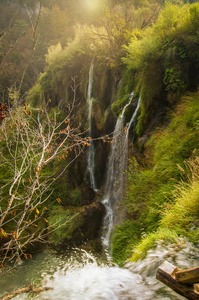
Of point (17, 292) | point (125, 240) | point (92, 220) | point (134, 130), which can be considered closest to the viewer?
point (17, 292)

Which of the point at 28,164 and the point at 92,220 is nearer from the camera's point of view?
the point at 28,164

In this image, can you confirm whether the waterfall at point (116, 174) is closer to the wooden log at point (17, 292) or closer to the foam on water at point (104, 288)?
the foam on water at point (104, 288)

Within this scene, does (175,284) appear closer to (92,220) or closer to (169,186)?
(169,186)

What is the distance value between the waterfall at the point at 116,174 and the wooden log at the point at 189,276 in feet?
16.8

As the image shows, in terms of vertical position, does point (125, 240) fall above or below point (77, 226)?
above

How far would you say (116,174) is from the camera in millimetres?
7758

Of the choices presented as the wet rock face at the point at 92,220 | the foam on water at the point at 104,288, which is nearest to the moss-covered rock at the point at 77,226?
the wet rock face at the point at 92,220

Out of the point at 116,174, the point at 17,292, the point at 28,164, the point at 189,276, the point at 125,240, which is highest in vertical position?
the point at 28,164

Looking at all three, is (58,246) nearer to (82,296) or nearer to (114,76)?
(82,296)

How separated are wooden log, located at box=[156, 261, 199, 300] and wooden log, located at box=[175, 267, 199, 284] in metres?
0.05

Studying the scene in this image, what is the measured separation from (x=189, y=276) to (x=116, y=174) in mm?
6342

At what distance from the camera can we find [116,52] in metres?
9.59

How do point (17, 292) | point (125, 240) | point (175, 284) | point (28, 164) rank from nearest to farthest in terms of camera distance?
point (175, 284), point (17, 292), point (28, 164), point (125, 240)

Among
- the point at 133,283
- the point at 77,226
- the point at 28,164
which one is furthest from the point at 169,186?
the point at 77,226
